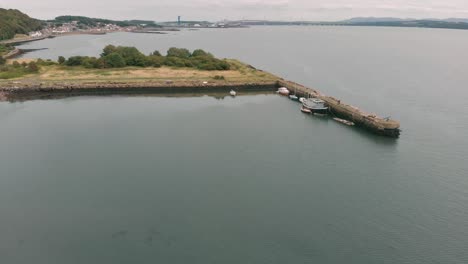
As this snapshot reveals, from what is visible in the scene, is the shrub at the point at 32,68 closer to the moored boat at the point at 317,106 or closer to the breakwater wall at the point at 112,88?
the breakwater wall at the point at 112,88

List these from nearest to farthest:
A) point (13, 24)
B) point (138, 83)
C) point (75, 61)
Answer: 1. point (138, 83)
2. point (75, 61)
3. point (13, 24)

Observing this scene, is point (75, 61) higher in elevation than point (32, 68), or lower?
higher

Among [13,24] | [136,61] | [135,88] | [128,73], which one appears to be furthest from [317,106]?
[13,24]

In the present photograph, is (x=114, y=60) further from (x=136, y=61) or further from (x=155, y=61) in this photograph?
(x=155, y=61)

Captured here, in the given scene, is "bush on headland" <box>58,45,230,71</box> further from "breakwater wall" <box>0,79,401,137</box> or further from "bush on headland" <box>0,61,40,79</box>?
"breakwater wall" <box>0,79,401,137</box>

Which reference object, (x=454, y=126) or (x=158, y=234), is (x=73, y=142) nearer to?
(x=158, y=234)

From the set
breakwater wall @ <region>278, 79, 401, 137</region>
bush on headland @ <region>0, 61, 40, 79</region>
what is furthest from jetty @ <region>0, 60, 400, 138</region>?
bush on headland @ <region>0, 61, 40, 79</region>
